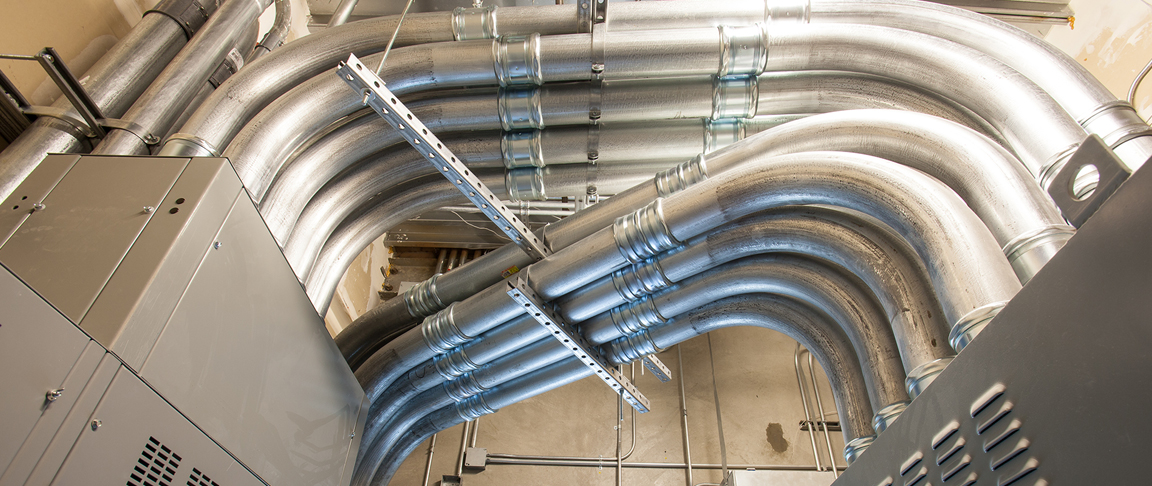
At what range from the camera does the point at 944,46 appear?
2.13 meters

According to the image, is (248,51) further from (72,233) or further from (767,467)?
(767,467)

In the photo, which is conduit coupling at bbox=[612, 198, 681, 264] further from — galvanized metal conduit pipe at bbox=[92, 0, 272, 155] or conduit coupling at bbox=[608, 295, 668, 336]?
galvanized metal conduit pipe at bbox=[92, 0, 272, 155]

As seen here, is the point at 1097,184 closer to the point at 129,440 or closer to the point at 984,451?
the point at 984,451

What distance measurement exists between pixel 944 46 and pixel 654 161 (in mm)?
1234

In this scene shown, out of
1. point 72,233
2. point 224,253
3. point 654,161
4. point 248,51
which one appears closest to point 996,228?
point 654,161

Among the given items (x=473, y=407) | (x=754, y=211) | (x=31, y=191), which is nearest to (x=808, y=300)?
(x=754, y=211)

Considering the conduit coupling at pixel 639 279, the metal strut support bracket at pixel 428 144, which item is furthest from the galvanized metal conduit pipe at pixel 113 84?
the conduit coupling at pixel 639 279

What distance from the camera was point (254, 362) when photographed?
1813 millimetres

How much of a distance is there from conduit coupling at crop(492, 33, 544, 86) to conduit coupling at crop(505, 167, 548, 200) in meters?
0.50

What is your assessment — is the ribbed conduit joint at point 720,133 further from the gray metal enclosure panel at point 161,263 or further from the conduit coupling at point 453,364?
the gray metal enclosure panel at point 161,263

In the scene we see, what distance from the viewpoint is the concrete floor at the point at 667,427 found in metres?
4.38

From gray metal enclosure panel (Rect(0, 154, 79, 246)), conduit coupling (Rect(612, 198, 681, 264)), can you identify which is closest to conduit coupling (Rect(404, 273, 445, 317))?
conduit coupling (Rect(612, 198, 681, 264))

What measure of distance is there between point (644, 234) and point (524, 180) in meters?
0.88

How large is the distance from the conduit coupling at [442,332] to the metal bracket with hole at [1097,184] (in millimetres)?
2323
